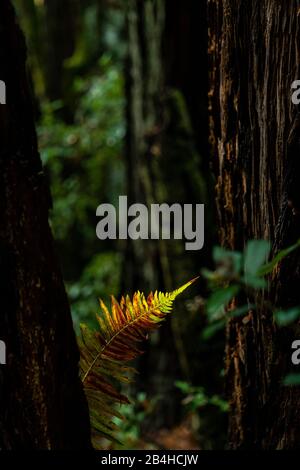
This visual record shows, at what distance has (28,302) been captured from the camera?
1.74 m

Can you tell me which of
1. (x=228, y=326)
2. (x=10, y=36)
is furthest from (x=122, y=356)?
(x=10, y=36)

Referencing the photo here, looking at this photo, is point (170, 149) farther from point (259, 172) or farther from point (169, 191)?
point (259, 172)

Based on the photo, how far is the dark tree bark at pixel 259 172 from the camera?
Result: 1.80m

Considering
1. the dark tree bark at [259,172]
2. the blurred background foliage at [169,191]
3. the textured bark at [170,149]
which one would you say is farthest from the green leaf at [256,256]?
the textured bark at [170,149]

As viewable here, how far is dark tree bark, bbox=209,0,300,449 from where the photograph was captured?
1.80 metres

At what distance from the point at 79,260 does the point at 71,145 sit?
2.32 m

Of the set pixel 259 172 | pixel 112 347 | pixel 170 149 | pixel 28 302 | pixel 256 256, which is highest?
pixel 170 149

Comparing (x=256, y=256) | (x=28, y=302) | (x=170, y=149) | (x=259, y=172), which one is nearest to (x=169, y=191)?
(x=170, y=149)

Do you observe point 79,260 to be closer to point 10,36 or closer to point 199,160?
point 199,160

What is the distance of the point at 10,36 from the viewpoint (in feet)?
5.83

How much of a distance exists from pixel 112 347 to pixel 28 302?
33 cm

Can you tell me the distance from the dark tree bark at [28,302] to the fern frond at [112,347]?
4.0 inches

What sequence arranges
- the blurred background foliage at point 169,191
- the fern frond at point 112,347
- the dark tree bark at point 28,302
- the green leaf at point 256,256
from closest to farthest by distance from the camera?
the green leaf at point 256,256
the dark tree bark at point 28,302
the fern frond at point 112,347
the blurred background foliage at point 169,191

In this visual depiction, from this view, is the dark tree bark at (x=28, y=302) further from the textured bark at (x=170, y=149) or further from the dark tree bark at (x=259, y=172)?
the textured bark at (x=170, y=149)
